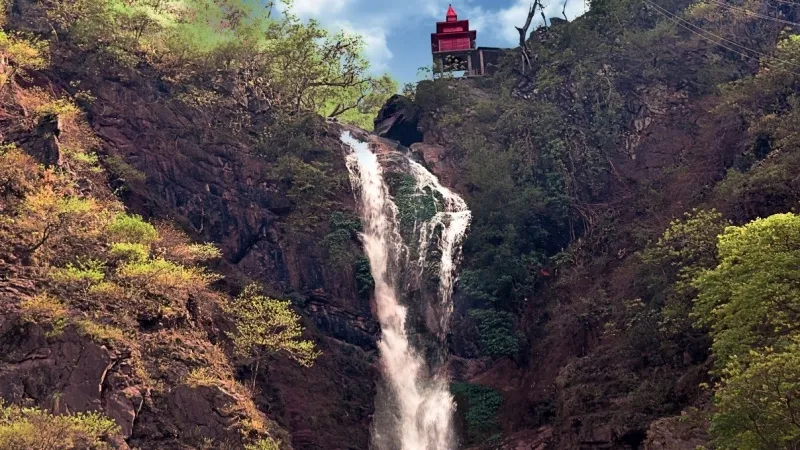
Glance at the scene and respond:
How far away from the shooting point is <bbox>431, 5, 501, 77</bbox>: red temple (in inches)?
2436

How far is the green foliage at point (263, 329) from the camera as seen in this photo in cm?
2975

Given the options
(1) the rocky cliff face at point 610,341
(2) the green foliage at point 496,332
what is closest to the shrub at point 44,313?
(1) the rocky cliff face at point 610,341

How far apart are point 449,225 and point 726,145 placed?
52.8 ft

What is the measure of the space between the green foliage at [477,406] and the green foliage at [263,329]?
7984 mm

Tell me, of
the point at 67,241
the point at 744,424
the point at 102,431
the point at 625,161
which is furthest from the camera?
the point at 625,161

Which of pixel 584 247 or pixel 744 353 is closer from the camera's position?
pixel 744 353

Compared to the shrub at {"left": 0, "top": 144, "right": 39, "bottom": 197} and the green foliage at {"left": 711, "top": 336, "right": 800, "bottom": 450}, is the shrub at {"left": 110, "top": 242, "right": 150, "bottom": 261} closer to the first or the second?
the shrub at {"left": 0, "top": 144, "right": 39, "bottom": 197}

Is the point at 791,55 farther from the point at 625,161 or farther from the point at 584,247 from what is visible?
the point at 584,247

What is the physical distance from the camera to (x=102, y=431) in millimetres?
22203

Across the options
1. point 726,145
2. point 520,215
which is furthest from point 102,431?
point 726,145

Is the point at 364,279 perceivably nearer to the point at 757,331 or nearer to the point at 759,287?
the point at 757,331

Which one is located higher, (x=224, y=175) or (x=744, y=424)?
(x=224, y=175)

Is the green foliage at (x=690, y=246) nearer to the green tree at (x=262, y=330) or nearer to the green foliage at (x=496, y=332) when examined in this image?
the green foliage at (x=496, y=332)

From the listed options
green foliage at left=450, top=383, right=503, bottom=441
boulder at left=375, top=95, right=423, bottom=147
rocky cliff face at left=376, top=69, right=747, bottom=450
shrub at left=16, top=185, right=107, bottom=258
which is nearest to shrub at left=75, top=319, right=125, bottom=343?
shrub at left=16, top=185, right=107, bottom=258
